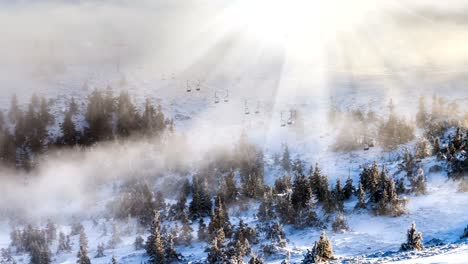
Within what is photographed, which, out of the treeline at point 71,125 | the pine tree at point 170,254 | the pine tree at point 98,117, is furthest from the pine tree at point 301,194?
the pine tree at point 98,117

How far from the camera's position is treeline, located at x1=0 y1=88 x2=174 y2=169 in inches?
4523

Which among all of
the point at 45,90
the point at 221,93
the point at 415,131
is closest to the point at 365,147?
the point at 415,131

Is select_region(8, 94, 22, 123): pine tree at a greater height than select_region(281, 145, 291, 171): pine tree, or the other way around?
select_region(8, 94, 22, 123): pine tree

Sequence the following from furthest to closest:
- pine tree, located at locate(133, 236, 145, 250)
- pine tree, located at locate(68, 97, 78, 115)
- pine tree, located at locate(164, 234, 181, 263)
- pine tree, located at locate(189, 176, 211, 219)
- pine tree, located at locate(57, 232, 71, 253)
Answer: pine tree, located at locate(68, 97, 78, 115), pine tree, located at locate(189, 176, 211, 219), pine tree, located at locate(57, 232, 71, 253), pine tree, located at locate(133, 236, 145, 250), pine tree, located at locate(164, 234, 181, 263)

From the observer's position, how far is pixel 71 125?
120 m

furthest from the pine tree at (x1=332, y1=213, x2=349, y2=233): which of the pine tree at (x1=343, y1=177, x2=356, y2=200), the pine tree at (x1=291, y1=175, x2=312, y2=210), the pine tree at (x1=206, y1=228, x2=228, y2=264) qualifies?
the pine tree at (x1=206, y1=228, x2=228, y2=264)

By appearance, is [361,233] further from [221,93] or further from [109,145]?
[221,93]

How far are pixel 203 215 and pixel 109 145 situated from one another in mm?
49511

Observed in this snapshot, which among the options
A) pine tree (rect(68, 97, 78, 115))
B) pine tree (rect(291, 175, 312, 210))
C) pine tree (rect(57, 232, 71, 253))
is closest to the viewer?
pine tree (rect(291, 175, 312, 210))

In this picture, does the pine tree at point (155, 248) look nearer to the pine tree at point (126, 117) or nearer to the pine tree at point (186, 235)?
the pine tree at point (186, 235)

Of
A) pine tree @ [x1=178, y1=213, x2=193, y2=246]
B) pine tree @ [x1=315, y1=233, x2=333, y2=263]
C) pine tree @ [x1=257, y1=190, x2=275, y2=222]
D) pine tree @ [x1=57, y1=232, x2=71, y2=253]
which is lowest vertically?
pine tree @ [x1=57, y1=232, x2=71, y2=253]

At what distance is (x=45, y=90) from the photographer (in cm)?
15262

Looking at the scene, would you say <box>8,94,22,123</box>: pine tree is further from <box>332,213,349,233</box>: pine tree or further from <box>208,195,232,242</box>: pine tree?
<box>332,213,349,233</box>: pine tree

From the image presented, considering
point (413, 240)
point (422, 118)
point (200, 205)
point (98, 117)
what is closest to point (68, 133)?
point (98, 117)
